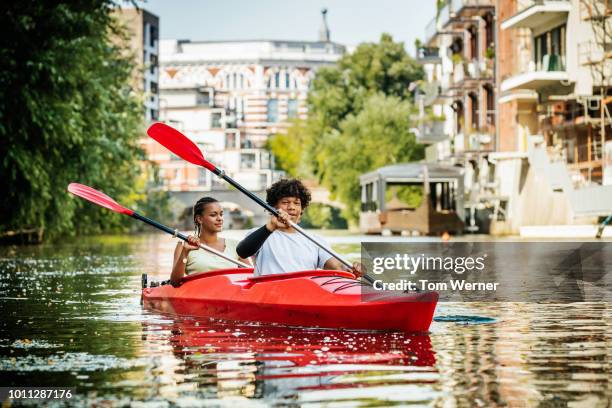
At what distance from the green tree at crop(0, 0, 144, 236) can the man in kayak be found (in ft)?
57.3

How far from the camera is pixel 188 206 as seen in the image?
377ft

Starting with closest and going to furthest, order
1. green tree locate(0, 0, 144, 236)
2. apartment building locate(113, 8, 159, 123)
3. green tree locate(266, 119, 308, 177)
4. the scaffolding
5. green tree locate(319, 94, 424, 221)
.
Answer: green tree locate(0, 0, 144, 236), the scaffolding, green tree locate(319, 94, 424, 221), green tree locate(266, 119, 308, 177), apartment building locate(113, 8, 159, 123)

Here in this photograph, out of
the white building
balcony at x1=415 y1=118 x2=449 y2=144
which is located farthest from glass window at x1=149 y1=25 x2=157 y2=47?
balcony at x1=415 y1=118 x2=449 y2=144

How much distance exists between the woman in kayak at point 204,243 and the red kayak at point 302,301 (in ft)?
0.80

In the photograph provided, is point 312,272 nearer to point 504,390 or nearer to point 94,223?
point 504,390

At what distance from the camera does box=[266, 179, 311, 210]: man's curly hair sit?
12.1 meters

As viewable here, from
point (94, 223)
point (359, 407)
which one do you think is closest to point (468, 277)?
point (359, 407)

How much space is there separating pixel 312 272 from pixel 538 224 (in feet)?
124

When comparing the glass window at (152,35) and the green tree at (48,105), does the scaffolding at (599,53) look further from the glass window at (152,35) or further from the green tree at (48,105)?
the glass window at (152,35)

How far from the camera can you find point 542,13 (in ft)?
153

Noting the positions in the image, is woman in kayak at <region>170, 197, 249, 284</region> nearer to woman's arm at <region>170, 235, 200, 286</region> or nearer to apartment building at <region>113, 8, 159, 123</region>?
woman's arm at <region>170, 235, 200, 286</region>

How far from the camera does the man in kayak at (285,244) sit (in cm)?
1205

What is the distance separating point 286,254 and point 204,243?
181 centimetres

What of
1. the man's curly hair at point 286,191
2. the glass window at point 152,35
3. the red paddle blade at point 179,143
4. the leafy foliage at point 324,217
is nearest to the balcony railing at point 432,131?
the leafy foliage at point 324,217
